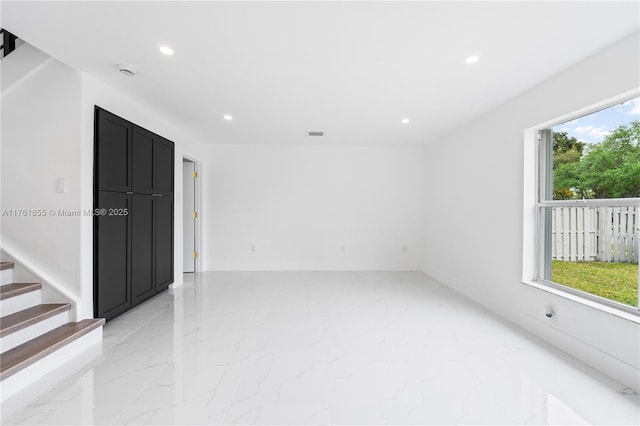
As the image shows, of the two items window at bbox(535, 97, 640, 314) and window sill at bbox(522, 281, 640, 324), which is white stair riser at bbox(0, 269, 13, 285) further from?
window at bbox(535, 97, 640, 314)

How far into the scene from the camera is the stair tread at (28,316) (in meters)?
2.15

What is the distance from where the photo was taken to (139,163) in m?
3.45

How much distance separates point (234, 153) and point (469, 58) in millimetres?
4503

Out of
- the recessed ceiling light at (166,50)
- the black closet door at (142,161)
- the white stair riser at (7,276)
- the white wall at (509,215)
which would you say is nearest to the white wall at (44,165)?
the white stair riser at (7,276)

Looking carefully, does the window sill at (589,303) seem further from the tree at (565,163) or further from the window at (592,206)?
the tree at (565,163)

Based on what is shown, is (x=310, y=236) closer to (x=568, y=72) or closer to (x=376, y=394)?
(x=376, y=394)

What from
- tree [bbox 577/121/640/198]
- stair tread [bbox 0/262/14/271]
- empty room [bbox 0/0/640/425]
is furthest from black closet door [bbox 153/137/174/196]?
tree [bbox 577/121/640/198]

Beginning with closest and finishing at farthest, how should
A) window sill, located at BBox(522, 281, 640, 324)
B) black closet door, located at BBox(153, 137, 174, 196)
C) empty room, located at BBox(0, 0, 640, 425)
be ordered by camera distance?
empty room, located at BBox(0, 0, 640, 425)
window sill, located at BBox(522, 281, 640, 324)
black closet door, located at BBox(153, 137, 174, 196)

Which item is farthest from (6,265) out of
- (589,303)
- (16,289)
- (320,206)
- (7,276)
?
→ (589,303)

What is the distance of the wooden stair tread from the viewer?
2350mm

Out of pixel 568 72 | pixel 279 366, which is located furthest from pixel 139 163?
pixel 568 72

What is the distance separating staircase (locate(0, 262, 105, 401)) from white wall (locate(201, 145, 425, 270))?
3.25m

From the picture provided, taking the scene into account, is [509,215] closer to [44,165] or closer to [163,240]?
[163,240]

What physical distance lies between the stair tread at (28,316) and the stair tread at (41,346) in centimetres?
14
